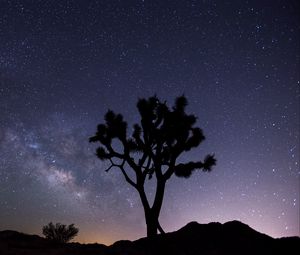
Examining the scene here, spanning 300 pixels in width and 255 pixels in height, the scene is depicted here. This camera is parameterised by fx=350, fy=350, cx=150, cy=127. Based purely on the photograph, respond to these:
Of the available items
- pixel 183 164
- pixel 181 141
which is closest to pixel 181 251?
pixel 183 164

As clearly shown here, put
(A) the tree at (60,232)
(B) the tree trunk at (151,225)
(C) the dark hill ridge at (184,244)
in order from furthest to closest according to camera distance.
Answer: (A) the tree at (60,232) < (B) the tree trunk at (151,225) < (C) the dark hill ridge at (184,244)

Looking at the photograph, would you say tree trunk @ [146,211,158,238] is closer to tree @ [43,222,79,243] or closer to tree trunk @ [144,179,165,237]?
tree trunk @ [144,179,165,237]

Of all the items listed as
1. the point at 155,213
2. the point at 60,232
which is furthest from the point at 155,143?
the point at 60,232

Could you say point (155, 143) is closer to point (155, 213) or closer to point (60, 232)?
point (155, 213)

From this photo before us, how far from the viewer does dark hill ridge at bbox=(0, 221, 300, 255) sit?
43.5 ft

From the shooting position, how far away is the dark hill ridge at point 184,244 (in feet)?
43.5

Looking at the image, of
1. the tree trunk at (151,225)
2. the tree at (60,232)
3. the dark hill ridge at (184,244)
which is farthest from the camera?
the tree at (60,232)

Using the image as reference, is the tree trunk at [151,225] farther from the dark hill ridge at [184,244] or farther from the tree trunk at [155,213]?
the dark hill ridge at [184,244]

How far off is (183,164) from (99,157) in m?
3.83

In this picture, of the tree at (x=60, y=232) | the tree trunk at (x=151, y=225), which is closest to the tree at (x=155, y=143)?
the tree trunk at (x=151, y=225)

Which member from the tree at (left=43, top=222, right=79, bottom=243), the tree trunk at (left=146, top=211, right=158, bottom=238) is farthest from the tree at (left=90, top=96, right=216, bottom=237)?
the tree at (left=43, top=222, right=79, bottom=243)

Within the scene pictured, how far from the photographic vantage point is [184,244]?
49.0 ft

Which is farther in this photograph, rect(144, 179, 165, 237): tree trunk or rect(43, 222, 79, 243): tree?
rect(43, 222, 79, 243): tree

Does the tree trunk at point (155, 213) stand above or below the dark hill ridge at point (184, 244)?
above
